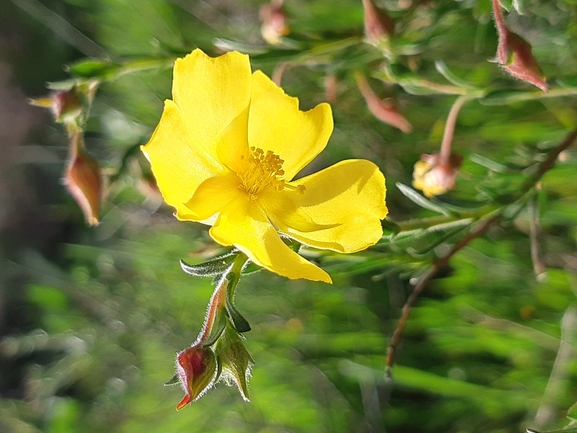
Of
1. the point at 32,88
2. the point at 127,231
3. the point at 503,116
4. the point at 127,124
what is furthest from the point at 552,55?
the point at 32,88

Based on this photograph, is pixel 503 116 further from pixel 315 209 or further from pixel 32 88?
pixel 32 88

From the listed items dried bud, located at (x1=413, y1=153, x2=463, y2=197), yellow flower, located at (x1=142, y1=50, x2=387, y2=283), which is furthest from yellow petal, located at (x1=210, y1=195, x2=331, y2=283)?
dried bud, located at (x1=413, y1=153, x2=463, y2=197)

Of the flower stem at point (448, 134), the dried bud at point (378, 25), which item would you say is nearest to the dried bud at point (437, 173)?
the flower stem at point (448, 134)

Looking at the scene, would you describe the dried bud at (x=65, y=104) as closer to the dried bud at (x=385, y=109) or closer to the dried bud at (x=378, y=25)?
the dried bud at (x=378, y=25)

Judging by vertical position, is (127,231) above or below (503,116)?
below

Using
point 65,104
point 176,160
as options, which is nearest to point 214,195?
point 176,160

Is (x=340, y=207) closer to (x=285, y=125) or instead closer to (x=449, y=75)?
(x=285, y=125)
